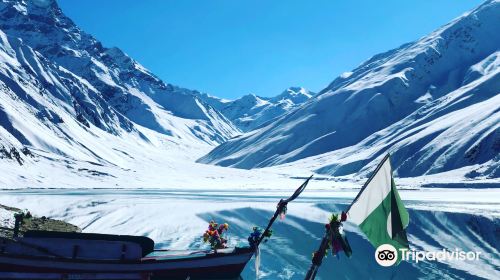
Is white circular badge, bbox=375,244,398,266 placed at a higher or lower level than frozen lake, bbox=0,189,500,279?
lower

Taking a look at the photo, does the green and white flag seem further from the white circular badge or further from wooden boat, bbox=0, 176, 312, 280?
wooden boat, bbox=0, 176, 312, 280

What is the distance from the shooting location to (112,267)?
969 inches

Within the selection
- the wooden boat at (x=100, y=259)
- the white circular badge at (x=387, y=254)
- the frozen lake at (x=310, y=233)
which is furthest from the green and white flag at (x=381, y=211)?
the frozen lake at (x=310, y=233)

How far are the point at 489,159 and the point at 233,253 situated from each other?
554ft

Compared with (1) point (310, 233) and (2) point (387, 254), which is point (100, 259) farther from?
(1) point (310, 233)

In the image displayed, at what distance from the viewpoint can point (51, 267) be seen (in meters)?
24.1

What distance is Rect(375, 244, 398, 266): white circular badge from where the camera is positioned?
49.7 feet

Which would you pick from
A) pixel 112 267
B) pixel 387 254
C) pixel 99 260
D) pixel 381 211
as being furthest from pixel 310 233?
pixel 381 211

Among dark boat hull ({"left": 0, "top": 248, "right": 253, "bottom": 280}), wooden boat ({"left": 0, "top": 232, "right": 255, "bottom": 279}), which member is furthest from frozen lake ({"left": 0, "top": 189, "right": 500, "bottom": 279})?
dark boat hull ({"left": 0, "top": 248, "right": 253, "bottom": 280})

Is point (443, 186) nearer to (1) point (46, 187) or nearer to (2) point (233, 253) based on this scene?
(1) point (46, 187)

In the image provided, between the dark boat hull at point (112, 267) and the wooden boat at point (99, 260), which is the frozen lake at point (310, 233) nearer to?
the wooden boat at point (99, 260)

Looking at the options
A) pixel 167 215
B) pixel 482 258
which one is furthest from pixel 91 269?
pixel 167 215

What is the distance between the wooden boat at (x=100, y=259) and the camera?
24.0 metres

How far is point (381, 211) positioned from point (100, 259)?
15.7 m
